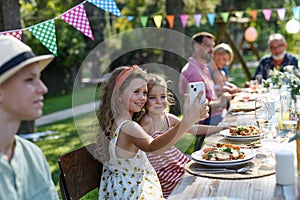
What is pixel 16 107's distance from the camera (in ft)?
4.66

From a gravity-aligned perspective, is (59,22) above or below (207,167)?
above

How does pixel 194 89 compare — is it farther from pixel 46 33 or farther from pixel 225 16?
pixel 225 16

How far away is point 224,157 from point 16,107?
1.03 metres

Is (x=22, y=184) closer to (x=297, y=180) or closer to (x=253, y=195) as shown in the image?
(x=253, y=195)

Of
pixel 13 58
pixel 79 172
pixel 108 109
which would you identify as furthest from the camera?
pixel 108 109

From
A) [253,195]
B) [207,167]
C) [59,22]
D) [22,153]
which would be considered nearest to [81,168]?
[207,167]

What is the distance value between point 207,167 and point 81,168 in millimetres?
628

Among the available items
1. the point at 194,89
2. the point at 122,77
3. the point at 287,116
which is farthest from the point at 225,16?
the point at 194,89

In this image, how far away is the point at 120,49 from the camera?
16.8 metres

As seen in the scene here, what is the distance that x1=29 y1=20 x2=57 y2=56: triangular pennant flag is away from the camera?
13.1 feet

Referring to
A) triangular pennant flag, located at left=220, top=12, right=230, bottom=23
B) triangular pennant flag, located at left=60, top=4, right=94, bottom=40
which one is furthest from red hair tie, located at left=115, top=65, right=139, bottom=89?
triangular pennant flag, located at left=220, top=12, right=230, bottom=23

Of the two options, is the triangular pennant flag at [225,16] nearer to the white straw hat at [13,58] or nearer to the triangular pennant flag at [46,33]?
the triangular pennant flag at [46,33]

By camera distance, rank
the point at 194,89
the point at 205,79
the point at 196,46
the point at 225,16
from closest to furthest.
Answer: the point at 194,89
the point at 205,79
the point at 196,46
the point at 225,16

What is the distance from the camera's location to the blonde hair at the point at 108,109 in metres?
2.38
